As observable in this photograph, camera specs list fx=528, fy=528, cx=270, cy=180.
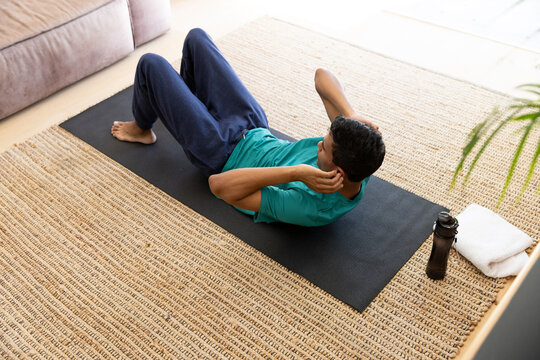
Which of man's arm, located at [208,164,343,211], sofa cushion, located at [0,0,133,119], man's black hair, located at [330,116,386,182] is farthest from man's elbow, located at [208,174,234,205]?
sofa cushion, located at [0,0,133,119]

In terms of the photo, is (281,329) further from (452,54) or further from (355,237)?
(452,54)

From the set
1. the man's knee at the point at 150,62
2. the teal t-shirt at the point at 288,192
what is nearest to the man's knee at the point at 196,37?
the man's knee at the point at 150,62

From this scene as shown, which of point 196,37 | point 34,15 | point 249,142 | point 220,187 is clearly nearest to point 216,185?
point 220,187

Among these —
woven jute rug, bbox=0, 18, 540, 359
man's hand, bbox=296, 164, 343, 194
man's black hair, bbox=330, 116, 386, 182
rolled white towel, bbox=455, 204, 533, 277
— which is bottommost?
woven jute rug, bbox=0, 18, 540, 359

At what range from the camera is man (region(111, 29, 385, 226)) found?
153cm

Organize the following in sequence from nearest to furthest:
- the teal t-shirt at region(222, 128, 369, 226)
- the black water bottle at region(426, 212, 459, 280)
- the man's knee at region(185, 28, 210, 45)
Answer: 1. the black water bottle at region(426, 212, 459, 280)
2. the teal t-shirt at region(222, 128, 369, 226)
3. the man's knee at region(185, 28, 210, 45)

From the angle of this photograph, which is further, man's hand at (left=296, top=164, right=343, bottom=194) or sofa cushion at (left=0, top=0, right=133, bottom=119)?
sofa cushion at (left=0, top=0, right=133, bottom=119)

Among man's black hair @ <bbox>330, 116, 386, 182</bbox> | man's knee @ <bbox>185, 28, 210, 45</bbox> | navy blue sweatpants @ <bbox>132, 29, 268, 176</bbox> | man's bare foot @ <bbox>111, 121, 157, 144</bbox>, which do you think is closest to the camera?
man's black hair @ <bbox>330, 116, 386, 182</bbox>

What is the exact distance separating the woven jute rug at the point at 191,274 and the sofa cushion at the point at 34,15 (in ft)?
1.52

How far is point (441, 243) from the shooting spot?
5.29 ft

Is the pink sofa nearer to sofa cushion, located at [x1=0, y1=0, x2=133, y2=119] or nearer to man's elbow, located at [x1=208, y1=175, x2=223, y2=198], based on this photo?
sofa cushion, located at [x1=0, y1=0, x2=133, y2=119]

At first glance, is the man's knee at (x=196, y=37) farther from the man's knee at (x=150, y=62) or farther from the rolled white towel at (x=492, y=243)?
the rolled white towel at (x=492, y=243)

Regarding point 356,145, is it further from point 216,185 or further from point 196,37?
point 196,37

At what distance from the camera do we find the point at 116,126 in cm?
233
